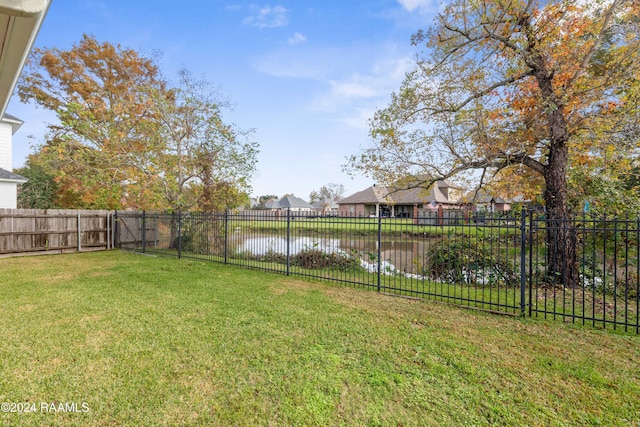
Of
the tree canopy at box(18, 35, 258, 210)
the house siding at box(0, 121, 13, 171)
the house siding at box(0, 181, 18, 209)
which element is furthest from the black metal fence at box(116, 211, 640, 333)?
the house siding at box(0, 121, 13, 171)

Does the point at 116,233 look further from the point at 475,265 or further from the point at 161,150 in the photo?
the point at 475,265

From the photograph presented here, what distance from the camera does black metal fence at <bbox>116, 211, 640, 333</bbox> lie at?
461 cm

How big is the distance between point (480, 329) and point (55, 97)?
21475 millimetres

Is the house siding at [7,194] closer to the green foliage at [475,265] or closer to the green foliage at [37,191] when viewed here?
the green foliage at [37,191]

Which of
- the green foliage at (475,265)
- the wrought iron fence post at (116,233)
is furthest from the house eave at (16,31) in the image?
the wrought iron fence post at (116,233)

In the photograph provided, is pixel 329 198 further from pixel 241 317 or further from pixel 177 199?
pixel 241 317

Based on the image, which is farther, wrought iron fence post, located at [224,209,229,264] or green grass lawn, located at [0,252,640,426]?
wrought iron fence post, located at [224,209,229,264]

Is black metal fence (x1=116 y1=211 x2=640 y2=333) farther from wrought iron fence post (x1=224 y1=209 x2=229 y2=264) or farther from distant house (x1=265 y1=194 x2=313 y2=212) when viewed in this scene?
distant house (x1=265 y1=194 x2=313 y2=212)

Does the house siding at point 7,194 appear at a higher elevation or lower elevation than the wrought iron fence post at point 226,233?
higher

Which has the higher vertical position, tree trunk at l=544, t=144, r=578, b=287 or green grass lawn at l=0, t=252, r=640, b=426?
tree trunk at l=544, t=144, r=578, b=287

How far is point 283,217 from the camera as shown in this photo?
744 centimetres

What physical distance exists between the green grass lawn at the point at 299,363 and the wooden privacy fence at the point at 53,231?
626 cm

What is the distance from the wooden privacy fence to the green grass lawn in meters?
6.26

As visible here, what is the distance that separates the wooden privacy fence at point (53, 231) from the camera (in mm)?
9492
